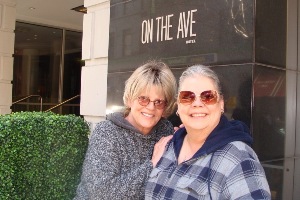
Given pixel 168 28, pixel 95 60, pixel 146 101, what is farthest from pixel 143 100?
pixel 95 60

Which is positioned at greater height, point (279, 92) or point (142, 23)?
point (142, 23)

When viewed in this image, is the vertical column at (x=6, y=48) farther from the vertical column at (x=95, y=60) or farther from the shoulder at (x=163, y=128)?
the shoulder at (x=163, y=128)

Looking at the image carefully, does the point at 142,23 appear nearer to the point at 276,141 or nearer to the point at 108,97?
the point at 108,97

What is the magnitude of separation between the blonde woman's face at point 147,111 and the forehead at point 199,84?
1.31ft

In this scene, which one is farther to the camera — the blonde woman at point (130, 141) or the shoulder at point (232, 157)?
the blonde woman at point (130, 141)

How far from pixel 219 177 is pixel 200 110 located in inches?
15.3

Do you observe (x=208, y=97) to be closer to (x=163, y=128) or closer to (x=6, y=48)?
(x=163, y=128)

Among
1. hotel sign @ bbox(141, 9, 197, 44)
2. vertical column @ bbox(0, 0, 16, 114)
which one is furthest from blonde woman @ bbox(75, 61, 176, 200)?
vertical column @ bbox(0, 0, 16, 114)

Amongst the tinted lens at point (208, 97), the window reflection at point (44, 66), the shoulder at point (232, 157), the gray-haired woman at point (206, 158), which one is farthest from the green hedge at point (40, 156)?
the window reflection at point (44, 66)

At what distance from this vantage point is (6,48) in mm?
8867

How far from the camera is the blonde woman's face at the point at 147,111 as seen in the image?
2594 mm

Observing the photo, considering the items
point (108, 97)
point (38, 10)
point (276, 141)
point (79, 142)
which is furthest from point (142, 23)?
point (38, 10)

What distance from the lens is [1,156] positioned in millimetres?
3252

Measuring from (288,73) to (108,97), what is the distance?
2086mm
